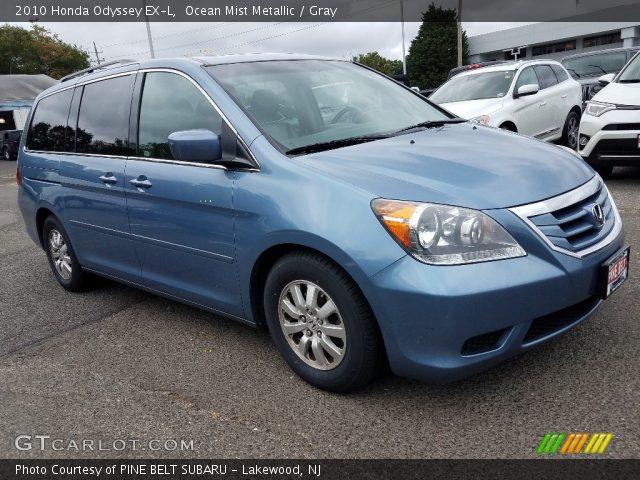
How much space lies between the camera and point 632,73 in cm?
767

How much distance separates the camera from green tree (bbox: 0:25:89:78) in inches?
2229

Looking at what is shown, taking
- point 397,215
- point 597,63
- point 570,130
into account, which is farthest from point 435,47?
point 397,215

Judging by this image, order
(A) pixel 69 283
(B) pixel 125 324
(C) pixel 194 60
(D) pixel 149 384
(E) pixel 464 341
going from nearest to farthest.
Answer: (E) pixel 464 341
(D) pixel 149 384
(C) pixel 194 60
(B) pixel 125 324
(A) pixel 69 283

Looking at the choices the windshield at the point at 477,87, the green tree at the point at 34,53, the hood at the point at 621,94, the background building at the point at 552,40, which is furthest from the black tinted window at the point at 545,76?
the green tree at the point at 34,53

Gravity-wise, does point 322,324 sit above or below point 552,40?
below

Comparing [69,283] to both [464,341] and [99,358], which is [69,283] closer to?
[99,358]

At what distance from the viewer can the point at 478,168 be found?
2.96 meters

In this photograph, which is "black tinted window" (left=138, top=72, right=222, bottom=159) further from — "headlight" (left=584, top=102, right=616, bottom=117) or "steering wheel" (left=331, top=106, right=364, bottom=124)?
"headlight" (left=584, top=102, right=616, bottom=117)

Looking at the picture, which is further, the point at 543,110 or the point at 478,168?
the point at 543,110

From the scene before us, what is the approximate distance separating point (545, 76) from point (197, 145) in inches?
322

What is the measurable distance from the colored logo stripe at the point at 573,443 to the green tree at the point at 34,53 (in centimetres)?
6288

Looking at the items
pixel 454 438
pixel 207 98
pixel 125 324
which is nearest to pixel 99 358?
pixel 125 324

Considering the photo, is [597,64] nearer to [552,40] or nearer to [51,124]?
[51,124]

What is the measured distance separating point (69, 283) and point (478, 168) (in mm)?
3676
